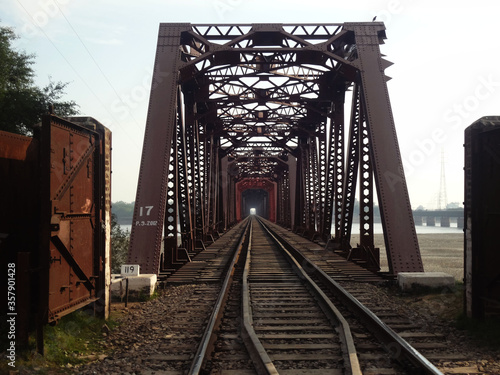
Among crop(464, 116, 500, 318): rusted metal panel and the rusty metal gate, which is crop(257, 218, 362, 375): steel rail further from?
the rusty metal gate

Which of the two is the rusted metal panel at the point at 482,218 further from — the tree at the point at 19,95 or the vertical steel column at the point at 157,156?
the tree at the point at 19,95

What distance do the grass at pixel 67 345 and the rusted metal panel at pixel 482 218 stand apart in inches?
207

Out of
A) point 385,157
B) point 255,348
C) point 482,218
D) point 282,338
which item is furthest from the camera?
point 385,157

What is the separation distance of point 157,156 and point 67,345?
6229mm

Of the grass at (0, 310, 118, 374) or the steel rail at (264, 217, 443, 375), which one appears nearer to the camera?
the steel rail at (264, 217, 443, 375)

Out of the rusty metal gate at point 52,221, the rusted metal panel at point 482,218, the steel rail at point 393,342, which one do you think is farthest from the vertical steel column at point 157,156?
the rusted metal panel at point 482,218

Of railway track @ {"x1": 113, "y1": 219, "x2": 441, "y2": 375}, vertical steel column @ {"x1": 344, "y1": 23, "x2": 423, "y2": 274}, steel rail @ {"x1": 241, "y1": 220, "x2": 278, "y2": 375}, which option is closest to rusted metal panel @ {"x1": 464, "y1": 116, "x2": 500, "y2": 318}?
railway track @ {"x1": 113, "y1": 219, "x2": 441, "y2": 375}

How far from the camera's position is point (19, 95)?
20.2 m

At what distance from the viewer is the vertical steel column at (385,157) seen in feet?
30.5

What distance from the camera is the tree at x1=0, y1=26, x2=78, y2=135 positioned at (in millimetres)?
19484

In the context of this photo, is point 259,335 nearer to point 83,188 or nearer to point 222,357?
point 222,357

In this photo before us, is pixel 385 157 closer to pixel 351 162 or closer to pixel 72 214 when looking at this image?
pixel 351 162

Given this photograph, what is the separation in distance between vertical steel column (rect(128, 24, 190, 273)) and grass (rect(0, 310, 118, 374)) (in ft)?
10.9

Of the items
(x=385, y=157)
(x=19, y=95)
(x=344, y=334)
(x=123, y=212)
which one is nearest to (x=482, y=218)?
(x=344, y=334)
